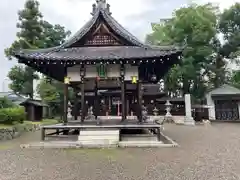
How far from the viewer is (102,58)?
31.9 feet

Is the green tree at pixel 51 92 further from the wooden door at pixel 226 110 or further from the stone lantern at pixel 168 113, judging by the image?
the wooden door at pixel 226 110

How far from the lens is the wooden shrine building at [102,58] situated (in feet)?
32.2

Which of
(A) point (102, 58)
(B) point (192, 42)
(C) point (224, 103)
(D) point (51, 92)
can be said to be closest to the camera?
(A) point (102, 58)

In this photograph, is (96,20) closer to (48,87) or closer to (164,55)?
(164,55)

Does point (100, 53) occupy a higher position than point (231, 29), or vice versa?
point (231, 29)

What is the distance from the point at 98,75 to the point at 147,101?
20.2 metres

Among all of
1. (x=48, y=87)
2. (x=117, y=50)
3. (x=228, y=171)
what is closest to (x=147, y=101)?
(x=48, y=87)

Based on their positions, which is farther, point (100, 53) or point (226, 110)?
point (226, 110)

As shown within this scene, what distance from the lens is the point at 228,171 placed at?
5.33 meters

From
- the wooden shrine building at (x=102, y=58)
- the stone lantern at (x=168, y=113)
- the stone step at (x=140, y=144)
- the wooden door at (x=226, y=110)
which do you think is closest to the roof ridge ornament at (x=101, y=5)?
the wooden shrine building at (x=102, y=58)

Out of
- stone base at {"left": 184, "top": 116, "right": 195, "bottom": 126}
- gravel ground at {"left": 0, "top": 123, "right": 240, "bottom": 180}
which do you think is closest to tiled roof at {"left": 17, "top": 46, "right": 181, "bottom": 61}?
gravel ground at {"left": 0, "top": 123, "right": 240, "bottom": 180}

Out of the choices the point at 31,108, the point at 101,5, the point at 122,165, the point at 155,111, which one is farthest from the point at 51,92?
the point at 122,165

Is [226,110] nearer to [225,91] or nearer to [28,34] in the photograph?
[225,91]

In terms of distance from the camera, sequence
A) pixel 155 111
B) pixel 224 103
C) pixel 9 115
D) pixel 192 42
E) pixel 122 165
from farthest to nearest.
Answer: pixel 192 42 < pixel 224 103 < pixel 155 111 < pixel 9 115 < pixel 122 165
